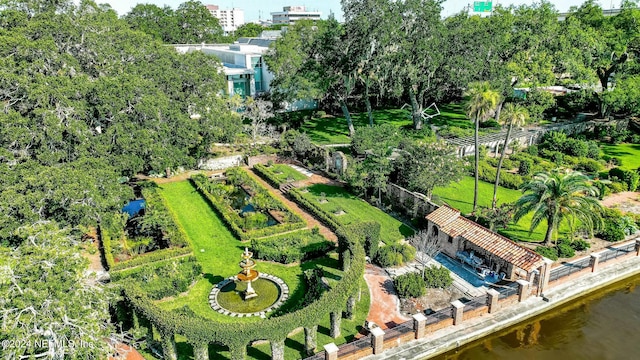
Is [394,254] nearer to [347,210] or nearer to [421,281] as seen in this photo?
[421,281]

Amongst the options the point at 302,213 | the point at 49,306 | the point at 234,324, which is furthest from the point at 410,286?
the point at 49,306

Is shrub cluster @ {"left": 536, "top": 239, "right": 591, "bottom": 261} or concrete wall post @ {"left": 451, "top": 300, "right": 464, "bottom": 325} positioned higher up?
shrub cluster @ {"left": 536, "top": 239, "right": 591, "bottom": 261}

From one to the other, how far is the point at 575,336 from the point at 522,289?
125 inches

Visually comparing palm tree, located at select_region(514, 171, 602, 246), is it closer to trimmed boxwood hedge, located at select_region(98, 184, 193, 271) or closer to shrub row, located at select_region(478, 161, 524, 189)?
shrub row, located at select_region(478, 161, 524, 189)

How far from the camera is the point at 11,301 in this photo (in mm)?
14719

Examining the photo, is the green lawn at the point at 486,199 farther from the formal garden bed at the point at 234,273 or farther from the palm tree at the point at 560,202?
the formal garden bed at the point at 234,273

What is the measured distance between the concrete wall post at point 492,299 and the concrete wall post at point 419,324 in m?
4.17

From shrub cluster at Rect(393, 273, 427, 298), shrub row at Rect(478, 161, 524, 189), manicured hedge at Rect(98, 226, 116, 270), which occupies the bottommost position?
shrub cluster at Rect(393, 273, 427, 298)

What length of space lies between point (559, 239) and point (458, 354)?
13880mm

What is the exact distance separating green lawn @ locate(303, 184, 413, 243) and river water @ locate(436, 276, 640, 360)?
10.1m

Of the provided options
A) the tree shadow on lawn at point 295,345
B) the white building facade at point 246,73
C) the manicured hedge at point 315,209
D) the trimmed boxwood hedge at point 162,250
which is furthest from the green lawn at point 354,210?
the white building facade at point 246,73

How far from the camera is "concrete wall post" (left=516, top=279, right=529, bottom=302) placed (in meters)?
24.3

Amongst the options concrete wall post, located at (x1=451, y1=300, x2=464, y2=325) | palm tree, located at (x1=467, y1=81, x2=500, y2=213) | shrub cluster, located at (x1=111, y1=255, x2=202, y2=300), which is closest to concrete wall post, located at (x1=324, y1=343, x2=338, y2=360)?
concrete wall post, located at (x1=451, y1=300, x2=464, y2=325)

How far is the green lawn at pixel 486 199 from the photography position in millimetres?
31594
